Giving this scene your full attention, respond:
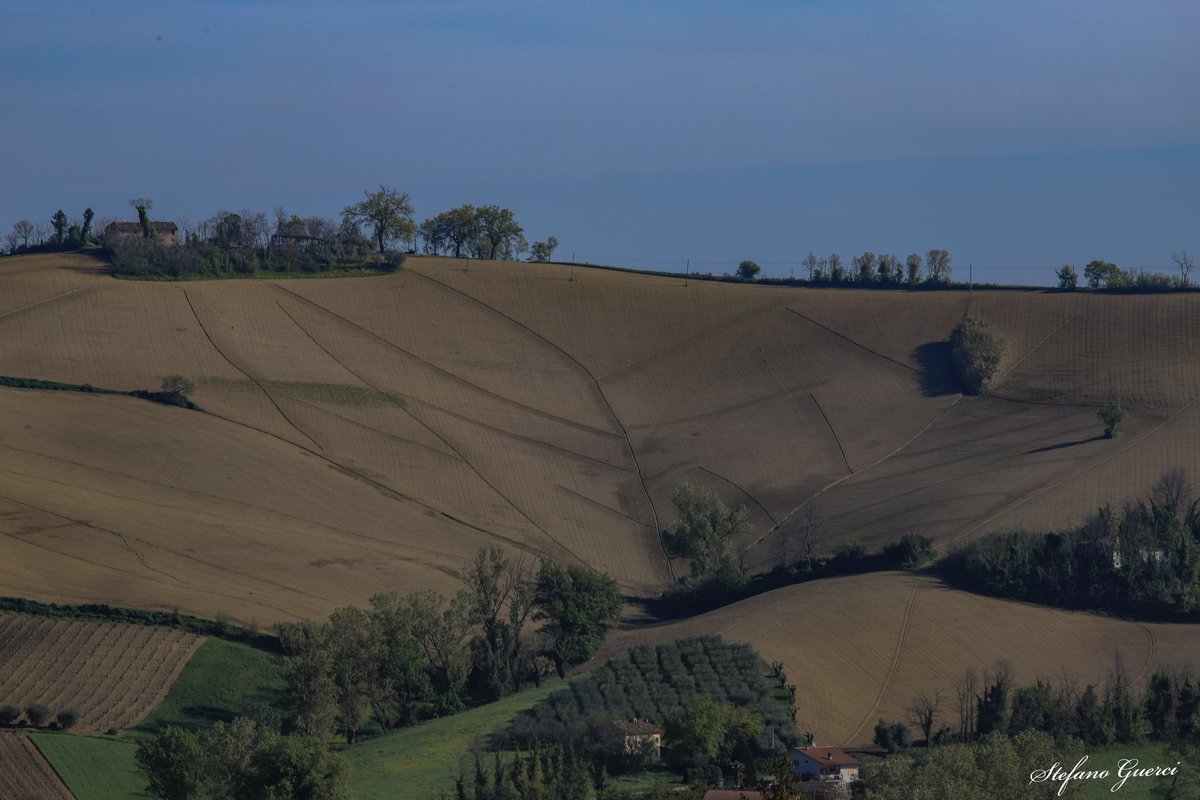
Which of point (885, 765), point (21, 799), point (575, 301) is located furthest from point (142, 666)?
point (575, 301)

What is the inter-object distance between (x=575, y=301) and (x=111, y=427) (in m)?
40.7

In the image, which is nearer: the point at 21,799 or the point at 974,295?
the point at 21,799

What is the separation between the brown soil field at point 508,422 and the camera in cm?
8856

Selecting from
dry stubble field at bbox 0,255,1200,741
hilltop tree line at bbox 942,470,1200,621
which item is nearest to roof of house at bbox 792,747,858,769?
dry stubble field at bbox 0,255,1200,741

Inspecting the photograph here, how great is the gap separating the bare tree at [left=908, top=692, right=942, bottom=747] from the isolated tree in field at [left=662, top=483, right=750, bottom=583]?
22.3 meters

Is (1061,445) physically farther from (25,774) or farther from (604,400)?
(25,774)

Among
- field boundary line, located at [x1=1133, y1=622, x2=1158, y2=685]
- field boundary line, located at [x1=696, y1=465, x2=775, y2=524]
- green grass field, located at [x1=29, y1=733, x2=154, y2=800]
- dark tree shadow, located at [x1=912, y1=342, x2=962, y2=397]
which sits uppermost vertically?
dark tree shadow, located at [x1=912, y1=342, x2=962, y2=397]

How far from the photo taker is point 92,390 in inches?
4139

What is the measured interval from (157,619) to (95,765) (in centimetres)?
1570

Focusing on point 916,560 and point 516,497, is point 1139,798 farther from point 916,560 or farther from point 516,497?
point 516,497

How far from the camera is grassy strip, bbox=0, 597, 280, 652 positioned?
74.1 metres

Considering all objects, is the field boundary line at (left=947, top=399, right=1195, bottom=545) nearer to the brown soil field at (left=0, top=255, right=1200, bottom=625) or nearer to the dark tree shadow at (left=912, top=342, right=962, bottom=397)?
the brown soil field at (left=0, top=255, right=1200, bottom=625)

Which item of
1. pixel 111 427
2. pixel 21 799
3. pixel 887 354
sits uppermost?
pixel 887 354

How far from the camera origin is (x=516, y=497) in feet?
333
